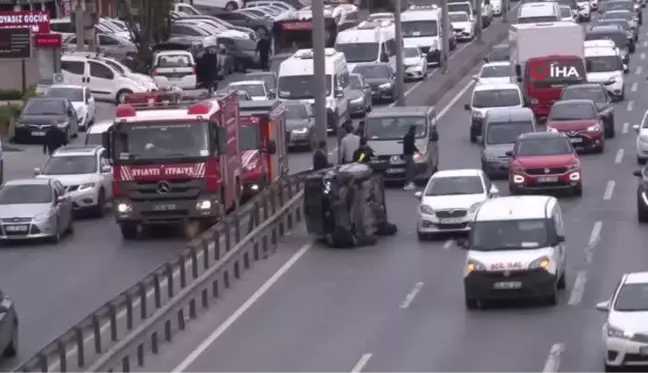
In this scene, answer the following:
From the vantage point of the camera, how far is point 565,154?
42.8m

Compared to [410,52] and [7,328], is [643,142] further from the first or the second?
[410,52]

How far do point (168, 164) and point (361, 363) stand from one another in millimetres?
12515

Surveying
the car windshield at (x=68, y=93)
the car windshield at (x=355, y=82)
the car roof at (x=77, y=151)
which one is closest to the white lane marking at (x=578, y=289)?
the car roof at (x=77, y=151)

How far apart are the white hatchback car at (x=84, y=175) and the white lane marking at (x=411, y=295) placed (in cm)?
1256

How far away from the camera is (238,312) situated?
30.3 m

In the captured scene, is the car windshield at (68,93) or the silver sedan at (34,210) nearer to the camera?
the silver sedan at (34,210)

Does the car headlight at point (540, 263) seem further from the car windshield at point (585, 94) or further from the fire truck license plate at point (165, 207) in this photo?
the car windshield at point (585, 94)

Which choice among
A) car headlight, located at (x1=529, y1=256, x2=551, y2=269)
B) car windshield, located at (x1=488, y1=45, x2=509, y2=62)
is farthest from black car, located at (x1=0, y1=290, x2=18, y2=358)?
car windshield, located at (x1=488, y1=45, x2=509, y2=62)

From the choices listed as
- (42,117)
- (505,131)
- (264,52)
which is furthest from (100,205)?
(264,52)

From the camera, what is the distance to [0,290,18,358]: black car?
25453mm

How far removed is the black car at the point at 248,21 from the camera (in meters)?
89.2

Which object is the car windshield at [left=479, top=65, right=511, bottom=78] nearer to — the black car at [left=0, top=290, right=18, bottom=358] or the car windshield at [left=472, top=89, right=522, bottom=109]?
the car windshield at [left=472, top=89, right=522, bottom=109]

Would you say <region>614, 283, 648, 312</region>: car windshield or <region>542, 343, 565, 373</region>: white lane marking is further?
<region>542, 343, 565, 373</region>: white lane marking

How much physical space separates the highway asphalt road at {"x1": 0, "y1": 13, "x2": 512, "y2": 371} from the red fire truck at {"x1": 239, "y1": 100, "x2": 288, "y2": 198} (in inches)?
130
